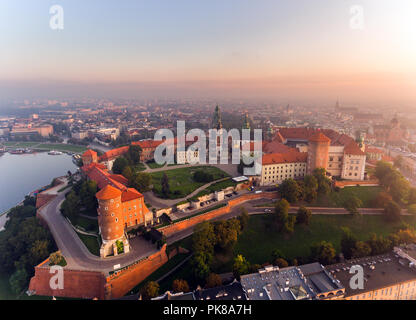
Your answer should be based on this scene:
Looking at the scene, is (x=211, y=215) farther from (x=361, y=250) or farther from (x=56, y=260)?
(x=56, y=260)

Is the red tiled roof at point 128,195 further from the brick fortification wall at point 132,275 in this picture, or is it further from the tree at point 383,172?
the tree at point 383,172

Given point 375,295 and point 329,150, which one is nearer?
point 375,295

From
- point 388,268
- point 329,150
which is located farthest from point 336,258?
point 329,150

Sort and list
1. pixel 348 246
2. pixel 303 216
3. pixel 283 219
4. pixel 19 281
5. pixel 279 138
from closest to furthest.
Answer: pixel 19 281 < pixel 348 246 < pixel 283 219 < pixel 303 216 < pixel 279 138

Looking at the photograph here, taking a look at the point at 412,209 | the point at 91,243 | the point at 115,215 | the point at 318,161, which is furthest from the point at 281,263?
the point at 318,161
